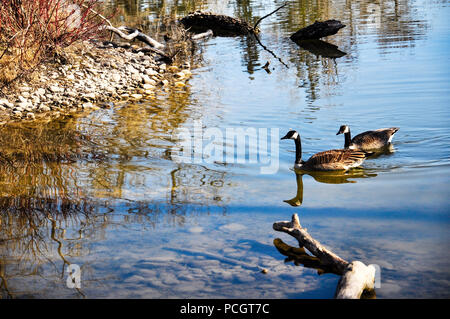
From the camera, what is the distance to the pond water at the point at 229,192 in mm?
5734

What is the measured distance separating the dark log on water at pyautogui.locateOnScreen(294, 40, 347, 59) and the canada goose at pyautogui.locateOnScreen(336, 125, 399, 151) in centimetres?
871

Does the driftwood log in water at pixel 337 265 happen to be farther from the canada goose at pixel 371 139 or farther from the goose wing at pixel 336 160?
the canada goose at pixel 371 139

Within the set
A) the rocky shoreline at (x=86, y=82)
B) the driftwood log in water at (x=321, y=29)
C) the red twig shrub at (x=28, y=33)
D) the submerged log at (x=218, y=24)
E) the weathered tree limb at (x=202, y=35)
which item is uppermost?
the submerged log at (x=218, y=24)

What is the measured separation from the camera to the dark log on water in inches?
744

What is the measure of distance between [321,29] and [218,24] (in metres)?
6.48

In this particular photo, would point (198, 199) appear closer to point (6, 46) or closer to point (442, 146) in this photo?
point (442, 146)

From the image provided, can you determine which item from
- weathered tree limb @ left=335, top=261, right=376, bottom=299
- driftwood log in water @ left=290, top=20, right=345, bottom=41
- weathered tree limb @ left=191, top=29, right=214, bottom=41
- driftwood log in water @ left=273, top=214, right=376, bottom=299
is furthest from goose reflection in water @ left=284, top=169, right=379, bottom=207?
weathered tree limb @ left=191, top=29, right=214, bottom=41

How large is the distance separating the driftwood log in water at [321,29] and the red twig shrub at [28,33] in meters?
9.79

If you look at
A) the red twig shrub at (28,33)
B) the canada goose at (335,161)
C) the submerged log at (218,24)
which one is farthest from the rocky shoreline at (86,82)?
the submerged log at (218,24)

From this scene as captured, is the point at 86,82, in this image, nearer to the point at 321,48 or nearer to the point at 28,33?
the point at 28,33

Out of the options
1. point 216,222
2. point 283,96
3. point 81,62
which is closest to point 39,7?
point 81,62
